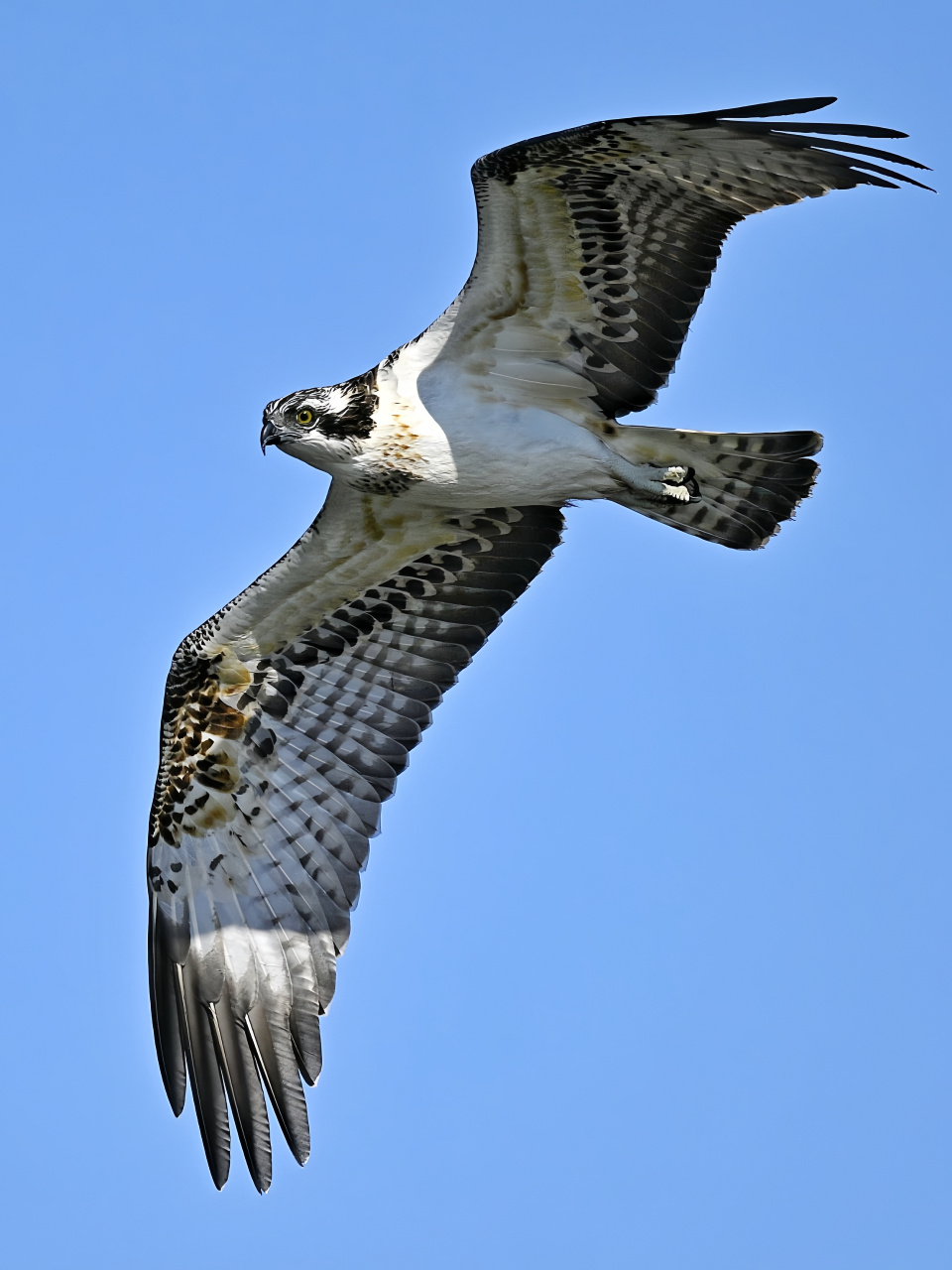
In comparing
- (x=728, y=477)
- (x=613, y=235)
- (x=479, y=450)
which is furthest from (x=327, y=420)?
(x=728, y=477)

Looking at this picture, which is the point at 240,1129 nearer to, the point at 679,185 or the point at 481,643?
the point at 481,643

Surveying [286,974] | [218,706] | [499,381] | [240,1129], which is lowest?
[240,1129]

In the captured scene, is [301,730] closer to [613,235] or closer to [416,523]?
[416,523]

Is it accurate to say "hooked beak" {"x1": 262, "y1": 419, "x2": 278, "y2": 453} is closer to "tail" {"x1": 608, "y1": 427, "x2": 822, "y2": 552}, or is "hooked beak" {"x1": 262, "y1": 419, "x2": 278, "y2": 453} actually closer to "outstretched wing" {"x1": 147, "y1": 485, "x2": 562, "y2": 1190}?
"outstretched wing" {"x1": 147, "y1": 485, "x2": 562, "y2": 1190}

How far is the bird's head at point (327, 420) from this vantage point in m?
8.16

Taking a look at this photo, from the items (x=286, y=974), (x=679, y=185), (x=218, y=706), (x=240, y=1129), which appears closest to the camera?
(x=679, y=185)

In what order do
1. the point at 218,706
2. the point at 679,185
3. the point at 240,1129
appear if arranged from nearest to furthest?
the point at 679,185 < the point at 240,1129 < the point at 218,706

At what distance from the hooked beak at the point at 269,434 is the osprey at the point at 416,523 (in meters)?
0.01

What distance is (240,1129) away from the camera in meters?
8.31

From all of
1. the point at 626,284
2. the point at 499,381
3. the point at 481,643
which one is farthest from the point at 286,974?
the point at 626,284

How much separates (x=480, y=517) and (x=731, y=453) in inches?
60.8

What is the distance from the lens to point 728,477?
8531 millimetres

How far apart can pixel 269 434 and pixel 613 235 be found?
203 centimetres

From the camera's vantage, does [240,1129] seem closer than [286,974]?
Yes
